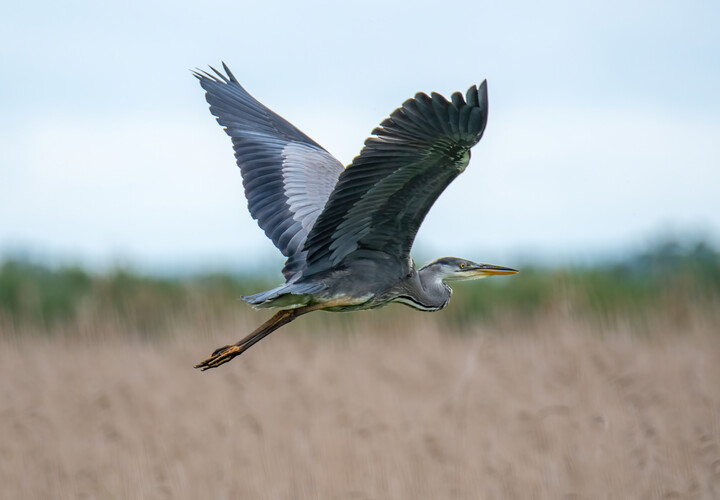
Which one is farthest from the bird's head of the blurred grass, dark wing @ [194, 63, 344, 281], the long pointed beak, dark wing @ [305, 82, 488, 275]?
the blurred grass

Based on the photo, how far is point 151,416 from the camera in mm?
7480

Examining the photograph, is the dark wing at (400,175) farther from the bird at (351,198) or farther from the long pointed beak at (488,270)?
the long pointed beak at (488,270)

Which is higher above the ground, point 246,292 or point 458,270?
point 246,292

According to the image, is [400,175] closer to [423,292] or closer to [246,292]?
[423,292]

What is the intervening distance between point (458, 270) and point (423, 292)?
0.38 m

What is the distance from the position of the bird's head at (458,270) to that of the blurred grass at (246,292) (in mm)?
5794

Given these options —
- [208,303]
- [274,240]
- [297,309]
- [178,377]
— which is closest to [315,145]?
[274,240]

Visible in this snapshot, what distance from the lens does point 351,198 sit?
4895 millimetres

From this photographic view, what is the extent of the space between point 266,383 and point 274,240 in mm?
2523

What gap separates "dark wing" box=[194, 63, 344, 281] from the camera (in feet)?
19.8

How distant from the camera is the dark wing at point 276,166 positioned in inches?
238

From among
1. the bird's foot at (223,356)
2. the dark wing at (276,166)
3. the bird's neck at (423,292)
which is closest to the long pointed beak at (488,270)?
the bird's neck at (423,292)

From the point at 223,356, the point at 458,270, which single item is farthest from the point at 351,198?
the point at 458,270

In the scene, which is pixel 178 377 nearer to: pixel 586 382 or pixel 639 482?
pixel 586 382
